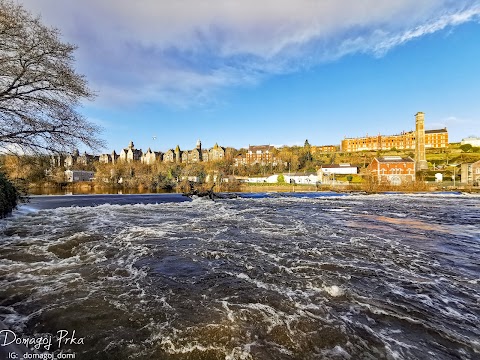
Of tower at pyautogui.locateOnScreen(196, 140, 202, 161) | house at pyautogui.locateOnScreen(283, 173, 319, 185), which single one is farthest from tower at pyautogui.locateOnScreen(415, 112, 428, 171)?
tower at pyautogui.locateOnScreen(196, 140, 202, 161)

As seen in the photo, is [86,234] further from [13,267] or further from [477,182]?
[477,182]

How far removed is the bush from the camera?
1513 centimetres

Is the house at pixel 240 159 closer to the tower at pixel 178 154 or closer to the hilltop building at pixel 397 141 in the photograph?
the tower at pixel 178 154

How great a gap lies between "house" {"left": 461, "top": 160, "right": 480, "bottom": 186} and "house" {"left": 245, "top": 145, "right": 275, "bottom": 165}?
201 ft

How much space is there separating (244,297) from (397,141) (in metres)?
130

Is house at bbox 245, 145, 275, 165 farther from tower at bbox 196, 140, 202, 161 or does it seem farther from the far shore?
the far shore

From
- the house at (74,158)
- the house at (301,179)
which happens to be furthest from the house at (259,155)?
the house at (74,158)

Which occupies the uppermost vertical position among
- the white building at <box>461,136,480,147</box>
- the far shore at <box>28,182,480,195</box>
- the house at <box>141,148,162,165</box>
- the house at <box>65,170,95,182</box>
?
the white building at <box>461,136,480,147</box>

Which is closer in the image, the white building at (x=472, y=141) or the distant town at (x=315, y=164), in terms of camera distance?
the distant town at (x=315, y=164)

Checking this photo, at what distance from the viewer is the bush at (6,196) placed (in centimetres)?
1513

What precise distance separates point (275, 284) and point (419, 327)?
2737 millimetres

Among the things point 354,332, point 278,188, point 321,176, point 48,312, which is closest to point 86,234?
point 48,312

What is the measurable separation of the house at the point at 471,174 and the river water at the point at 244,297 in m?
68.2

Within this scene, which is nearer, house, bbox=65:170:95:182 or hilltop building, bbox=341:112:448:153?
house, bbox=65:170:95:182
